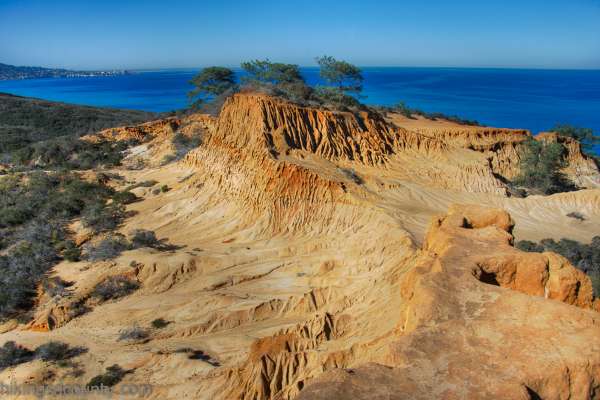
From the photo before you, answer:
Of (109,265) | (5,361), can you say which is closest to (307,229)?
(109,265)

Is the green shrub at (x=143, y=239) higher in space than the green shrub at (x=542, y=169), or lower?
lower

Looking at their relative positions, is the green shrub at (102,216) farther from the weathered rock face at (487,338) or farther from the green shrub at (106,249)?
the weathered rock face at (487,338)

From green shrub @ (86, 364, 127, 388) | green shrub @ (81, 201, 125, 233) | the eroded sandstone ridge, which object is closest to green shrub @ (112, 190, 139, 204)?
green shrub @ (81, 201, 125, 233)

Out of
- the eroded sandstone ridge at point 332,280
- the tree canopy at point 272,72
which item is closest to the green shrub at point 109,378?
the eroded sandstone ridge at point 332,280

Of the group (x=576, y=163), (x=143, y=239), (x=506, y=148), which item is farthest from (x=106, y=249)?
(x=576, y=163)

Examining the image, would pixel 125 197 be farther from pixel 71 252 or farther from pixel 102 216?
pixel 71 252

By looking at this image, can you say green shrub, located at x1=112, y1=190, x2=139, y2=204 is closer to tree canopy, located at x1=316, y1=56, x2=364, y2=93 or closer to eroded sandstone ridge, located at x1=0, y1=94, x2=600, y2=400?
eroded sandstone ridge, located at x1=0, y1=94, x2=600, y2=400
